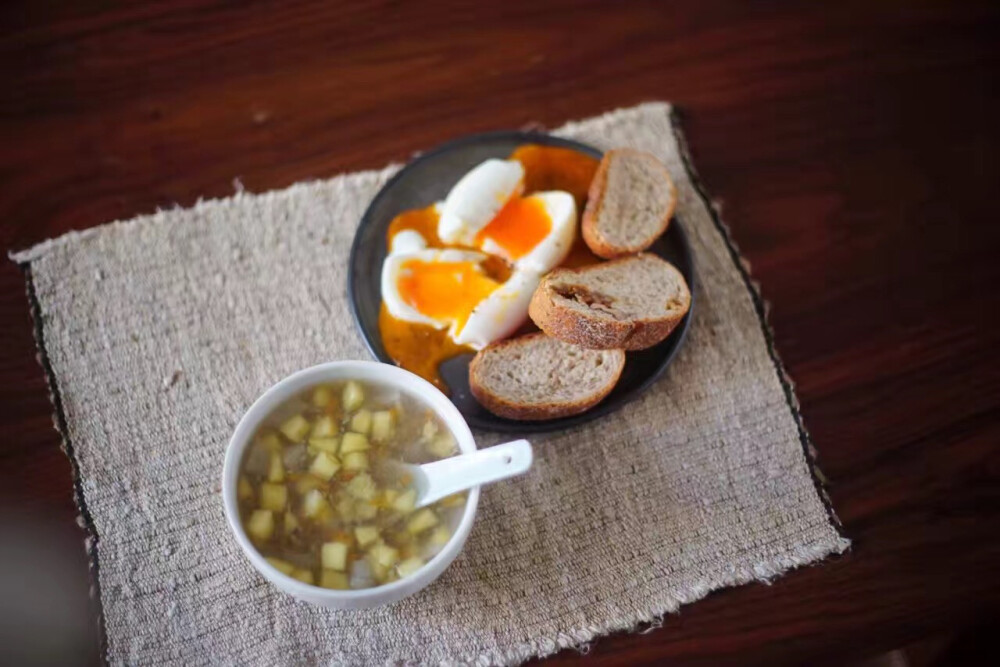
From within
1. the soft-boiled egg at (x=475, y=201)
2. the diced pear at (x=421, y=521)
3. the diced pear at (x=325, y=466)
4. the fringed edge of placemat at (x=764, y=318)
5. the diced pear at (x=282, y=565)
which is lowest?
the fringed edge of placemat at (x=764, y=318)

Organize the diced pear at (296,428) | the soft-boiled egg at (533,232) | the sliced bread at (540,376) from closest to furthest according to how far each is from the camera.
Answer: the diced pear at (296,428), the sliced bread at (540,376), the soft-boiled egg at (533,232)

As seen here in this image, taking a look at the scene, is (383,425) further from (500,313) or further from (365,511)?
(500,313)

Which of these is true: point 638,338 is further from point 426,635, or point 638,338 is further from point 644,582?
point 426,635

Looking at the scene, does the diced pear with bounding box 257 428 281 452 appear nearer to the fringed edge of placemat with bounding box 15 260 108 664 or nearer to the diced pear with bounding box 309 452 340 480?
the diced pear with bounding box 309 452 340 480

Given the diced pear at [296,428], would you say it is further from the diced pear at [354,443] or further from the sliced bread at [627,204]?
the sliced bread at [627,204]

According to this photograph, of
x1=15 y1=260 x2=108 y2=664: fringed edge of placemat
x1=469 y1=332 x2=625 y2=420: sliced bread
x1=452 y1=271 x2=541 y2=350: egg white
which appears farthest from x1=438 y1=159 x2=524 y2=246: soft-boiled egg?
x1=15 y1=260 x2=108 y2=664: fringed edge of placemat

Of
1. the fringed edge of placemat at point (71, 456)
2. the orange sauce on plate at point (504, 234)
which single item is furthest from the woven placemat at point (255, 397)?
the orange sauce on plate at point (504, 234)

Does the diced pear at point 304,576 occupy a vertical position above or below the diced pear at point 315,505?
below

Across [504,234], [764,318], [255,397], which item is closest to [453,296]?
[504,234]
